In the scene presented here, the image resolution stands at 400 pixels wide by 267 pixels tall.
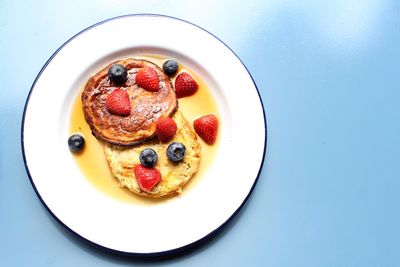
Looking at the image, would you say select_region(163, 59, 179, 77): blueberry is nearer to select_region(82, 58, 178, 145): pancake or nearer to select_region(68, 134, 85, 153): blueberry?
select_region(82, 58, 178, 145): pancake

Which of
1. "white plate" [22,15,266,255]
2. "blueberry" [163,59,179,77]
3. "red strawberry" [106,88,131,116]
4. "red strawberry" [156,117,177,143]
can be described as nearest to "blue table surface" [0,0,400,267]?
"white plate" [22,15,266,255]

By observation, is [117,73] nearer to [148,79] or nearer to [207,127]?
[148,79]

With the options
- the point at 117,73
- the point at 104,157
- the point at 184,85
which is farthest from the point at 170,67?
the point at 104,157

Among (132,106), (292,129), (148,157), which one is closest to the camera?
(148,157)

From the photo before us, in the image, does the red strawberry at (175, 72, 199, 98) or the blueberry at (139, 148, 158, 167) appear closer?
the blueberry at (139, 148, 158, 167)

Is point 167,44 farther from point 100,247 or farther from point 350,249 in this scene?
point 350,249

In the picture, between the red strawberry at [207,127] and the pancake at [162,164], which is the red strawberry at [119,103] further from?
the red strawberry at [207,127]
